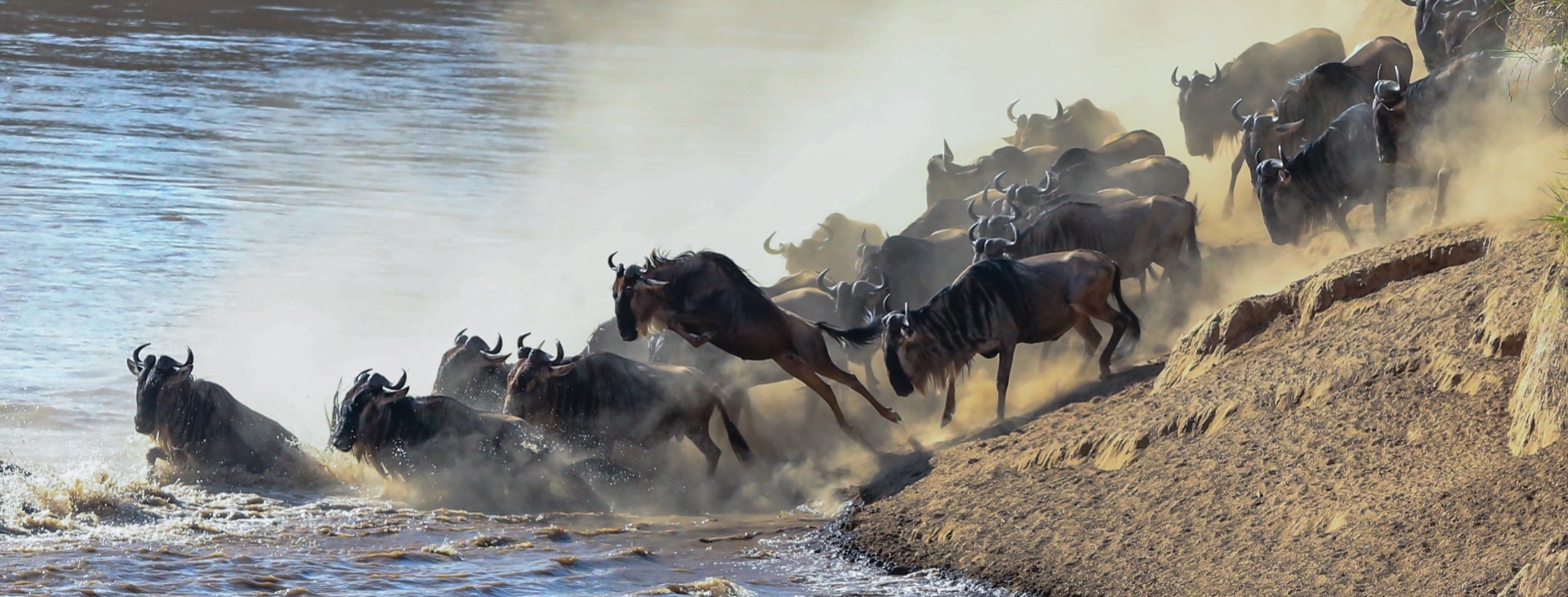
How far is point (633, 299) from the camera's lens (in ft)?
36.8

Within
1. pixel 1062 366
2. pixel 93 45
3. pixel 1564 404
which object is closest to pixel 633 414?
pixel 1062 366

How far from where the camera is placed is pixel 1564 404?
24.3ft

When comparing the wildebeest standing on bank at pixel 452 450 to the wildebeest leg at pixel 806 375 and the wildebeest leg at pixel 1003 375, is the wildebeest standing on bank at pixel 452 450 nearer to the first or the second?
the wildebeest leg at pixel 806 375

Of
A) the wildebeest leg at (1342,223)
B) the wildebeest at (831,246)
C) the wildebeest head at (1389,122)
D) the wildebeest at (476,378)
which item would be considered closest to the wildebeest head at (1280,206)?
the wildebeest leg at (1342,223)

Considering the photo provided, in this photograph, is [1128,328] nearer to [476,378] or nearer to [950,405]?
[950,405]

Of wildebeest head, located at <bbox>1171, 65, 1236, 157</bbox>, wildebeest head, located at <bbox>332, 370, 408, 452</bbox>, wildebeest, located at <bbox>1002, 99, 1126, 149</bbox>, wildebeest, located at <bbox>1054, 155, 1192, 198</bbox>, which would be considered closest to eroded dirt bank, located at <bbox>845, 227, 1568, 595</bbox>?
wildebeest head, located at <bbox>332, 370, 408, 452</bbox>

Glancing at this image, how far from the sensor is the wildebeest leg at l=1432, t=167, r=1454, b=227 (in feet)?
38.0

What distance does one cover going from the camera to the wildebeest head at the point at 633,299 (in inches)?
439

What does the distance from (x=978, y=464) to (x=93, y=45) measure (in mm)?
30307

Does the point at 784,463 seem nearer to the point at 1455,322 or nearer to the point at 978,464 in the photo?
the point at 978,464

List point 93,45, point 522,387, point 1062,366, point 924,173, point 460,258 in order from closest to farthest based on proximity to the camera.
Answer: point 522,387
point 1062,366
point 460,258
point 924,173
point 93,45

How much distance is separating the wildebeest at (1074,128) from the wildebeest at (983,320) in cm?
767

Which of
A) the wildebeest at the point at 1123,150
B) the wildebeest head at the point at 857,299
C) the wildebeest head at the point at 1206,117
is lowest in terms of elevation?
the wildebeest head at the point at 857,299

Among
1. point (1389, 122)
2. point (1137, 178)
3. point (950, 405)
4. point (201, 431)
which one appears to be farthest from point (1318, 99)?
point (201, 431)
